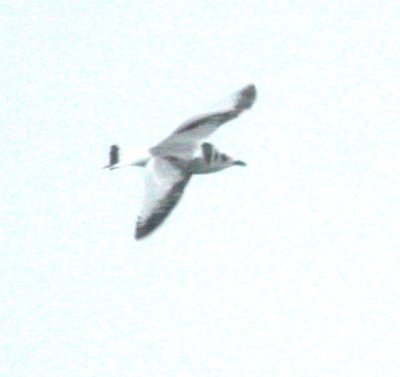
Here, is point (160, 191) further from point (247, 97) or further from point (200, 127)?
point (247, 97)

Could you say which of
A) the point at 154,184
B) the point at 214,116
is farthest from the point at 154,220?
the point at 214,116

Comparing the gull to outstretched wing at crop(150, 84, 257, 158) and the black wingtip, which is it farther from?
the black wingtip

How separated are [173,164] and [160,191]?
86 cm

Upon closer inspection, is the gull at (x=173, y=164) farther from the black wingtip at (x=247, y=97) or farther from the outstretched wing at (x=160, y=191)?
the black wingtip at (x=247, y=97)

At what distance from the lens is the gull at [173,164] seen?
37.6 meters

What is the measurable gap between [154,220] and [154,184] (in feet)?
4.37

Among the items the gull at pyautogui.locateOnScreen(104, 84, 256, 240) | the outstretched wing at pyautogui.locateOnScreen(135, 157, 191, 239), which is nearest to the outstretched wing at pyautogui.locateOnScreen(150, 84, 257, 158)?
the gull at pyautogui.locateOnScreen(104, 84, 256, 240)

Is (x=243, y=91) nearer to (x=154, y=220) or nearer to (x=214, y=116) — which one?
(x=214, y=116)

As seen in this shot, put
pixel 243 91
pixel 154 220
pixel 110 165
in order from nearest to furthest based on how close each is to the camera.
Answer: pixel 154 220 → pixel 110 165 → pixel 243 91

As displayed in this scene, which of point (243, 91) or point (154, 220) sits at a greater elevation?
point (243, 91)

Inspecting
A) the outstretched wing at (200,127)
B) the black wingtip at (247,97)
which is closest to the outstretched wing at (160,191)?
the outstretched wing at (200,127)

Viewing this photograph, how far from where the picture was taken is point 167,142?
4034cm

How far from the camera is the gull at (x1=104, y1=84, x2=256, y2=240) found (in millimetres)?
37562

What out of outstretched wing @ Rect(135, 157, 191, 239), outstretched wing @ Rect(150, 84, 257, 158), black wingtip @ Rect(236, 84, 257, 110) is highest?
black wingtip @ Rect(236, 84, 257, 110)
